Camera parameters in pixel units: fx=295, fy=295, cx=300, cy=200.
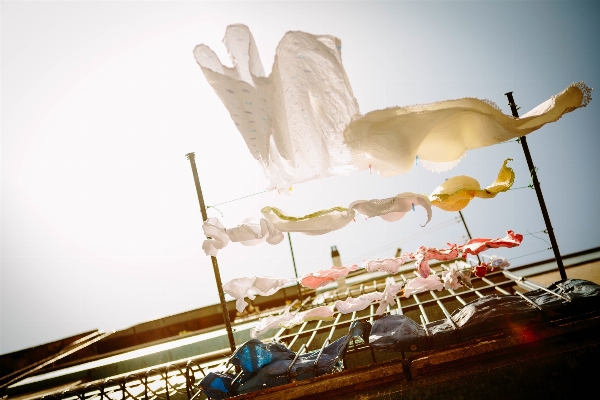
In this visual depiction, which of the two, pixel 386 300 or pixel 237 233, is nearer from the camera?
pixel 237 233

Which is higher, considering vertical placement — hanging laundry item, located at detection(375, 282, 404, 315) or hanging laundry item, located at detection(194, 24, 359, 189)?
hanging laundry item, located at detection(194, 24, 359, 189)

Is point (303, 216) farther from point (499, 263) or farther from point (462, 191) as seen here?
Answer: point (499, 263)

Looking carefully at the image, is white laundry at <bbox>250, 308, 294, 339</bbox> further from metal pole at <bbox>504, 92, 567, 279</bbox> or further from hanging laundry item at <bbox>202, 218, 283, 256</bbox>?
metal pole at <bbox>504, 92, 567, 279</bbox>

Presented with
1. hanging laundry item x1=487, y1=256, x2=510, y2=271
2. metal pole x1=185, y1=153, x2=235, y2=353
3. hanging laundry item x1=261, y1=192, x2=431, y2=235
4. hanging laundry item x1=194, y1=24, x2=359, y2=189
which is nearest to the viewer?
hanging laundry item x1=194, y1=24, x2=359, y2=189

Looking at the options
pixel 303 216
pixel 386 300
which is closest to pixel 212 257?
pixel 303 216

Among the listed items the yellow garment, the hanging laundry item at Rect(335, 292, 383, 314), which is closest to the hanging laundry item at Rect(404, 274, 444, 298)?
the hanging laundry item at Rect(335, 292, 383, 314)

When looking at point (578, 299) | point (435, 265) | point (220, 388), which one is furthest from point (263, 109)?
point (435, 265)

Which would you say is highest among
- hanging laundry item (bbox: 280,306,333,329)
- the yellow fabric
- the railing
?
the yellow fabric

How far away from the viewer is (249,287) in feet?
15.2

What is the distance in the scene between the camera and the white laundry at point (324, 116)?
298 centimetres

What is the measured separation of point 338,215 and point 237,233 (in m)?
1.35

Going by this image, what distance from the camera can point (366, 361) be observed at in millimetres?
7449

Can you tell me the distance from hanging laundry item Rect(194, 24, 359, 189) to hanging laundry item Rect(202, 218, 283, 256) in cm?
85

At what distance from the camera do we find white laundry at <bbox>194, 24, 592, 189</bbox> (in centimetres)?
298
